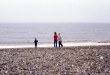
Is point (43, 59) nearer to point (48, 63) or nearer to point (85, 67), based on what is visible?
point (48, 63)

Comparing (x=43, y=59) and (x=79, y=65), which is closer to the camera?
(x=79, y=65)

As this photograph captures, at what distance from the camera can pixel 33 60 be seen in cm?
2131

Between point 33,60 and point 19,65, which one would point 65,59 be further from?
point 19,65

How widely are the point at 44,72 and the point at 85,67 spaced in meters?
3.04

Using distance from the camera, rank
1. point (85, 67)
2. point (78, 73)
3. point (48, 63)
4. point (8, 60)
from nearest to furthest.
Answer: point (78, 73) < point (85, 67) < point (48, 63) < point (8, 60)

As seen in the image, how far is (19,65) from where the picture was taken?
62.7ft

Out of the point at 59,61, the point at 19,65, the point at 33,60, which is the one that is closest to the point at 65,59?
the point at 59,61

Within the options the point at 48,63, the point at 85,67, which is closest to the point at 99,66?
the point at 85,67

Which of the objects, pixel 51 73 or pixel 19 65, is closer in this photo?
pixel 51 73

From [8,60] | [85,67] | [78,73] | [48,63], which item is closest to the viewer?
[78,73]

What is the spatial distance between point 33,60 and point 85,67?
492 cm

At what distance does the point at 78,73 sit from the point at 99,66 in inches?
99.5

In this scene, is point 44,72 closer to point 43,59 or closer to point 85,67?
point 85,67

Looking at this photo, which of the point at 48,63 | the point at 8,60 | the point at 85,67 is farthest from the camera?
the point at 8,60
